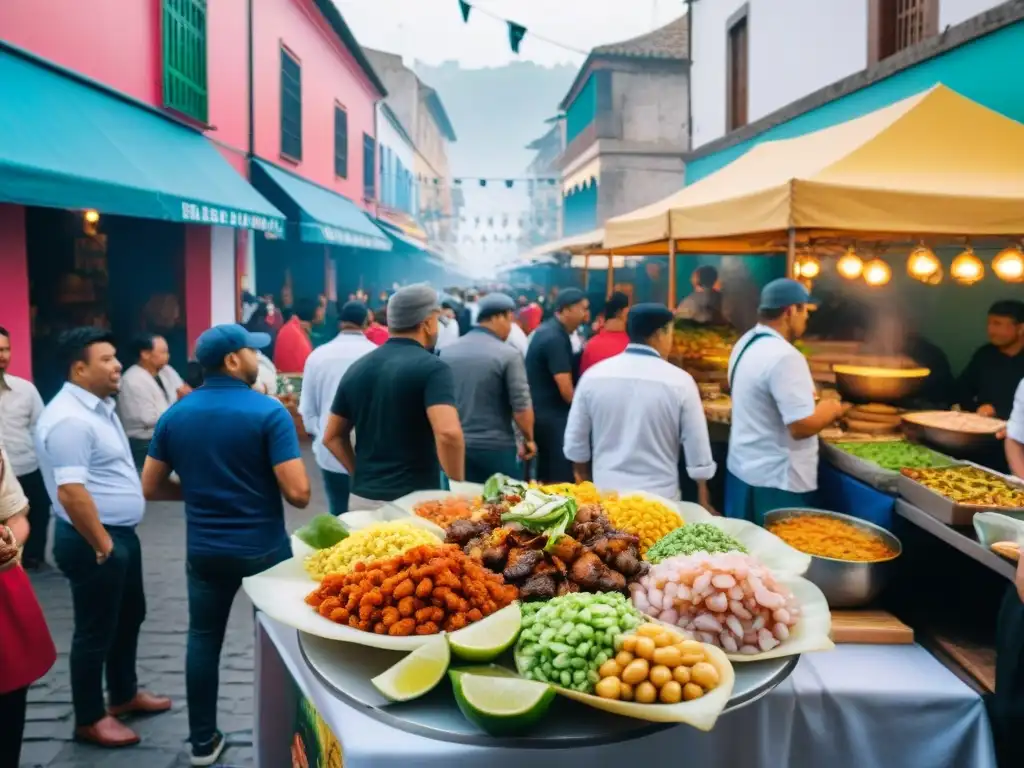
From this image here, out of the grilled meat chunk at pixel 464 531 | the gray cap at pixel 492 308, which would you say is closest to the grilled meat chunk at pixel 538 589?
the grilled meat chunk at pixel 464 531

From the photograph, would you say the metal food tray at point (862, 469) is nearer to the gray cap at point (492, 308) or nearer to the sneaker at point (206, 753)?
the gray cap at point (492, 308)

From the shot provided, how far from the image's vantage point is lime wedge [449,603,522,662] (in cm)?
228

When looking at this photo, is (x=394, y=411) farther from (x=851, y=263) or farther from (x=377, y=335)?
(x=377, y=335)

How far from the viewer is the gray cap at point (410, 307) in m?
4.48

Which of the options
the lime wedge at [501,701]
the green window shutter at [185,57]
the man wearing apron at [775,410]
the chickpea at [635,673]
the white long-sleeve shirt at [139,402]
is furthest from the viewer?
the green window shutter at [185,57]

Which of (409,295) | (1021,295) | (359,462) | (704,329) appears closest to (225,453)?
(359,462)

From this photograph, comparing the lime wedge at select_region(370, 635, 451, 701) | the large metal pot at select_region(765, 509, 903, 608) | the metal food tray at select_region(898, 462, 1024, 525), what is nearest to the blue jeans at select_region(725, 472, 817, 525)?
the metal food tray at select_region(898, 462, 1024, 525)

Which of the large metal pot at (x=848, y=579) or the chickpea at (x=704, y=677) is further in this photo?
the large metal pot at (x=848, y=579)

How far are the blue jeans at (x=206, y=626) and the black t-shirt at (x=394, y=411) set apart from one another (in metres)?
0.80

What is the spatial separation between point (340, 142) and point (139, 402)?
47.9 ft

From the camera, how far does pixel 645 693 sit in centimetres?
210

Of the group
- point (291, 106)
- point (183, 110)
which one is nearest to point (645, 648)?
point (183, 110)

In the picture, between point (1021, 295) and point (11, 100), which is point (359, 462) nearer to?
point (11, 100)

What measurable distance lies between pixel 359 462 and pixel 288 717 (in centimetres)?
164
